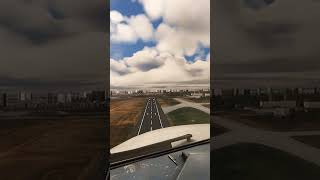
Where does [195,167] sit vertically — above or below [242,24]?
below

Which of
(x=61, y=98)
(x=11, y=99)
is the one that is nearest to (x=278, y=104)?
(x=61, y=98)

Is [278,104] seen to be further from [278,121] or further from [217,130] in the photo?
[217,130]

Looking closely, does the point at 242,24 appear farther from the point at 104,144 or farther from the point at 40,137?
the point at 40,137

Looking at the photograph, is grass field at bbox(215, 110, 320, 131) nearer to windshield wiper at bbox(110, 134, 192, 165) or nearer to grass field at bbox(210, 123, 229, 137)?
grass field at bbox(210, 123, 229, 137)

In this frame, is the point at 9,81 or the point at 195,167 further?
the point at 195,167

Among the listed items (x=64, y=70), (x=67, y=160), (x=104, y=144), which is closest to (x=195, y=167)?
(x=104, y=144)

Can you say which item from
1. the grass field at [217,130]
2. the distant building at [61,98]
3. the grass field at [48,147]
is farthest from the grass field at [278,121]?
the distant building at [61,98]
